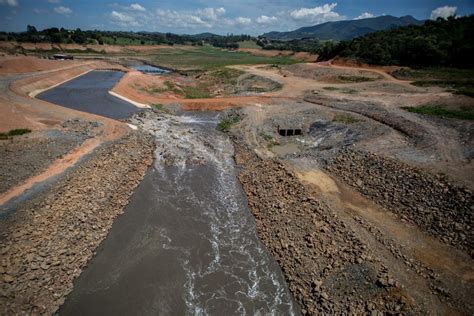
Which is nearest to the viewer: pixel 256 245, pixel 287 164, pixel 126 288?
pixel 126 288

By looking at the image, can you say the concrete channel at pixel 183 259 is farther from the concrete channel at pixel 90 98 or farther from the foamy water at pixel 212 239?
the concrete channel at pixel 90 98

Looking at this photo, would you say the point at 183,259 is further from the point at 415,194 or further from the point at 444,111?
the point at 444,111

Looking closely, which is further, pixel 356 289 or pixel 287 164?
pixel 287 164

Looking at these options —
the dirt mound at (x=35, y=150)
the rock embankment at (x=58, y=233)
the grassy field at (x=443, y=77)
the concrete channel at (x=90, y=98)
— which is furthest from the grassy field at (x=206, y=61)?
the rock embankment at (x=58, y=233)

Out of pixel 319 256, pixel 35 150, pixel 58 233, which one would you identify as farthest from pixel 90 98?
pixel 319 256

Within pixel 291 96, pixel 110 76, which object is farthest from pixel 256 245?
pixel 110 76

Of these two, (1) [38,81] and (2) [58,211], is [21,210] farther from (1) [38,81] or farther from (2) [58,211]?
(1) [38,81]
